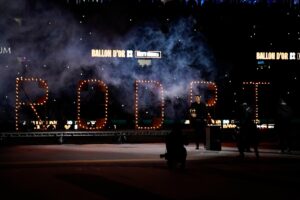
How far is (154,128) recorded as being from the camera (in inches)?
966

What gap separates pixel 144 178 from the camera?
425 inches

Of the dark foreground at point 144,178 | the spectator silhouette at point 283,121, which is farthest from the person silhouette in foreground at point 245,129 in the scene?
the spectator silhouette at point 283,121

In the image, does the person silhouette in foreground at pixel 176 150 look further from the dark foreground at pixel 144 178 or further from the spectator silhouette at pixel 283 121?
the spectator silhouette at pixel 283 121

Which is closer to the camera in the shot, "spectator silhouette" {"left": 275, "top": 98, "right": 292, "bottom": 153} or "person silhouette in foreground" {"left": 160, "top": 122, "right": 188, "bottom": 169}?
"person silhouette in foreground" {"left": 160, "top": 122, "right": 188, "bottom": 169}

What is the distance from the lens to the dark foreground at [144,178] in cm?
874

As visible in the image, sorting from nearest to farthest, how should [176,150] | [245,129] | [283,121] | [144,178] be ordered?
[144,178], [176,150], [245,129], [283,121]

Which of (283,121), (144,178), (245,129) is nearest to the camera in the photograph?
(144,178)

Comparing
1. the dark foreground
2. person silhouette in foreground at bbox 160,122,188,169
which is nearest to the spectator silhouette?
the dark foreground

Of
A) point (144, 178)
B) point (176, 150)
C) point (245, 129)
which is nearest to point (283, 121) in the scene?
point (245, 129)

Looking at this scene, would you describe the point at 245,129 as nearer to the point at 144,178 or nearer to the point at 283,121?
the point at 283,121

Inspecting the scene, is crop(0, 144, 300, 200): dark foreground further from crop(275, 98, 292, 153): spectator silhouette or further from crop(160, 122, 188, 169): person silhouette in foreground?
crop(275, 98, 292, 153): spectator silhouette

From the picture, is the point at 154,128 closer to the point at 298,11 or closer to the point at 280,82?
the point at 280,82

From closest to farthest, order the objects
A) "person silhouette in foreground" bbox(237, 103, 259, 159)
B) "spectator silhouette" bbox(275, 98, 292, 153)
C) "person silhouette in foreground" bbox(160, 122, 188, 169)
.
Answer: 1. "person silhouette in foreground" bbox(160, 122, 188, 169)
2. "person silhouette in foreground" bbox(237, 103, 259, 159)
3. "spectator silhouette" bbox(275, 98, 292, 153)

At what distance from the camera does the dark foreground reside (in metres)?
8.74
